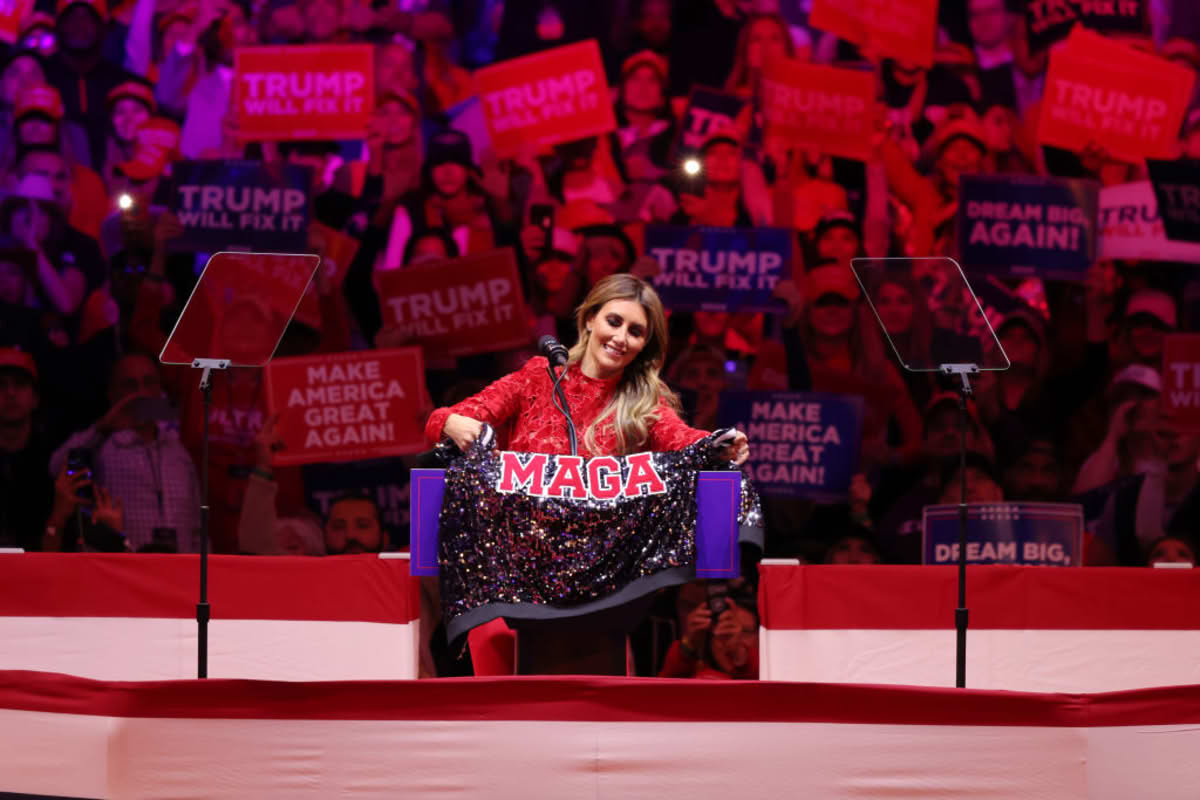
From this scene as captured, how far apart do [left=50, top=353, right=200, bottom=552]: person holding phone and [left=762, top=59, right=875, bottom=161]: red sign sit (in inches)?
128

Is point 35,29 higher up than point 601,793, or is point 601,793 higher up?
point 35,29

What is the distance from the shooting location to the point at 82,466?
554 cm

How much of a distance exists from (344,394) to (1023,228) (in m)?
3.41

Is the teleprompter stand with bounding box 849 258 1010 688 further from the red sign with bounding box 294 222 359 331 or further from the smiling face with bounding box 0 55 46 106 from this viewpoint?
the smiling face with bounding box 0 55 46 106

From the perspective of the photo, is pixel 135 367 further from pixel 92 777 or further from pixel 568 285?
Result: pixel 92 777

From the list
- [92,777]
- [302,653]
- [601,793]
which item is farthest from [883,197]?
[92,777]

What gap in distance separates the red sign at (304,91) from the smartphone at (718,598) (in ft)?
9.09

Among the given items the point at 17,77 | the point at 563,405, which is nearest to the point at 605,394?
the point at 563,405

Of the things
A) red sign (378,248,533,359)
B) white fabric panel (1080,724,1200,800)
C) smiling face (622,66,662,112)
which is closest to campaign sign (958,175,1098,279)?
smiling face (622,66,662,112)

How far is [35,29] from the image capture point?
19.0 ft

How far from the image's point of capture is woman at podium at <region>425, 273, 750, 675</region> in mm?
3070

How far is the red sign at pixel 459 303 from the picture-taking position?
566 centimetres

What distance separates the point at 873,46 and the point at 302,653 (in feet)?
13.0

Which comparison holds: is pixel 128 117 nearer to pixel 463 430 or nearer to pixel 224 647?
pixel 224 647
